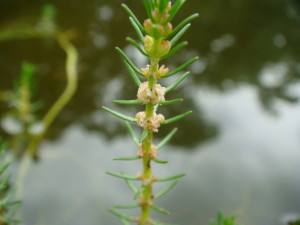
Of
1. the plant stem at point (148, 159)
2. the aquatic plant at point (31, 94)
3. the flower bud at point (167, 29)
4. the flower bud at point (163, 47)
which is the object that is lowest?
the plant stem at point (148, 159)

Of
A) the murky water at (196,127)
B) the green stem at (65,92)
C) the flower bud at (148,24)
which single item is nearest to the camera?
the flower bud at (148,24)

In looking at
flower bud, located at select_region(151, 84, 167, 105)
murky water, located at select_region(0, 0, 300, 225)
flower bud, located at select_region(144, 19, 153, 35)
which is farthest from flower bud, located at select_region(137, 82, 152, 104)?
murky water, located at select_region(0, 0, 300, 225)

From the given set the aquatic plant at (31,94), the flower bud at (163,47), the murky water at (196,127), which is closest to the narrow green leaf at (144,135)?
the flower bud at (163,47)

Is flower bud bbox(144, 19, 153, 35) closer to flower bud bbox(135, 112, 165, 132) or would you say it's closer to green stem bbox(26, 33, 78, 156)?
flower bud bbox(135, 112, 165, 132)

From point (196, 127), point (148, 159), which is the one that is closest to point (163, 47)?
point (148, 159)

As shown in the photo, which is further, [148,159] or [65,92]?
[65,92]

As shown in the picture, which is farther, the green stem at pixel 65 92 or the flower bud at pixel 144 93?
the green stem at pixel 65 92

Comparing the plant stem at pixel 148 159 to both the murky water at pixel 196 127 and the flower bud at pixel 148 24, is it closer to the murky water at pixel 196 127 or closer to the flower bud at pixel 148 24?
the flower bud at pixel 148 24

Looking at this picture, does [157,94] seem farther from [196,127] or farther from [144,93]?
[196,127]

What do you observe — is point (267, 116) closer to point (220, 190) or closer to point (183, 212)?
point (220, 190)
